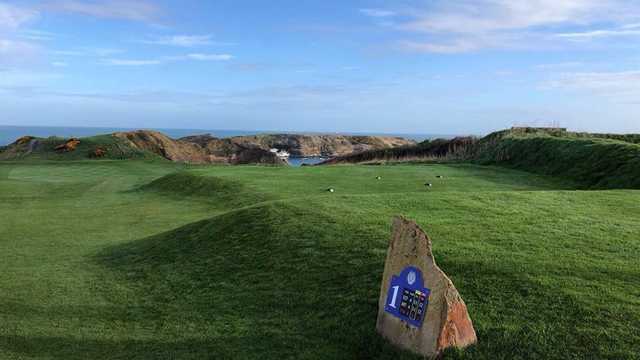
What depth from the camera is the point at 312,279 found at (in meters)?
9.70

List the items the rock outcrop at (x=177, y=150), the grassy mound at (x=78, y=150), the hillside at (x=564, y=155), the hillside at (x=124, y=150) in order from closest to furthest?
the hillside at (x=564, y=155)
the grassy mound at (x=78, y=150)
the hillside at (x=124, y=150)
the rock outcrop at (x=177, y=150)

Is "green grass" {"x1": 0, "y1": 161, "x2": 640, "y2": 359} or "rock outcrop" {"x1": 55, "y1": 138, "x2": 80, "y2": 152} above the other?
"rock outcrop" {"x1": 55, "y1": 138, "x2": 80, "y2": 152}

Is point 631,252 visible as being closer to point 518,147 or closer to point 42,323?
point 42,323

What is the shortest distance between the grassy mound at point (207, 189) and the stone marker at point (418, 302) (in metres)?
13.2

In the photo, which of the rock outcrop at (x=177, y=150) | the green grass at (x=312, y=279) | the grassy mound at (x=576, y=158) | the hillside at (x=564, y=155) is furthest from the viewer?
the rock outcrop at (x=177, y=150)

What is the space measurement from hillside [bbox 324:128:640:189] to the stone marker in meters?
18.2

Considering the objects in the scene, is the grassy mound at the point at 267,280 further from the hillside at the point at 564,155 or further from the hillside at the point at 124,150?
the hillside at the point at 124,150

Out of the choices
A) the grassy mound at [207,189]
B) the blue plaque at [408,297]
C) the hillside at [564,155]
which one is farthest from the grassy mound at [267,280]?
the hillside at [564,155]

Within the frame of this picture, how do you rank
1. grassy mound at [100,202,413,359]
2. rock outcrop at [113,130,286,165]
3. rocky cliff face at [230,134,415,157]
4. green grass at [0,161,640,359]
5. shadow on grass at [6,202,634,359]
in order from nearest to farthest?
1. shadow on grass at [6,202,634,359]
2. green grass at [0,161,640,359]
3. grassy mound at [100,202,413,359]
4. rock outcrop at [113,130,286,165]
5. rocky cliff face at [230,134,415,157]

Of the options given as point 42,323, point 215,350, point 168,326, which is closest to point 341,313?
point 215,350

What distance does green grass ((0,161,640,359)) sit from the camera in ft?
24.3

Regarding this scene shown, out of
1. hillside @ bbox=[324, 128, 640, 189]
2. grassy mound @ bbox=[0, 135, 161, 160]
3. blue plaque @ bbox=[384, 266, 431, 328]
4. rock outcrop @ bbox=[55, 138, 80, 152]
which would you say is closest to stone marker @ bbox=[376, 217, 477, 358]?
blue plaque @ bbox=[384, 266, 431, 328]

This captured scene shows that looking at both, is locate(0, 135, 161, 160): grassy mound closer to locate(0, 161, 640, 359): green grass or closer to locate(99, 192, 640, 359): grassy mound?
locate(0, 161, 640, 359): green grass

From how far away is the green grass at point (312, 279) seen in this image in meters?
7.39
